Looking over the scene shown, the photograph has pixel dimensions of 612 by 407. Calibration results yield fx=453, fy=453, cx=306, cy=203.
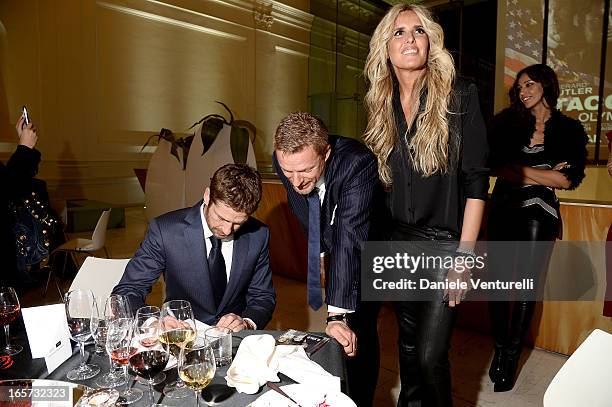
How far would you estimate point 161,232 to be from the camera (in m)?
1.69


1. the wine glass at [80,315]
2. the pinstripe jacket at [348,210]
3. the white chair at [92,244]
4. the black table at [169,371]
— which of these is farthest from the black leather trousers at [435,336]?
the white chair at [92,244]

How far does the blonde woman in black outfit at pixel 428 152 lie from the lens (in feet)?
4.91

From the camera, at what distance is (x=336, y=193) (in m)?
1.60

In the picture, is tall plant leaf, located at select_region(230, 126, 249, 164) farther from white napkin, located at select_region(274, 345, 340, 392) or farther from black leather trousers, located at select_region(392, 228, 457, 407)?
white napkin, located at select_region(274, 345, 340, 392)

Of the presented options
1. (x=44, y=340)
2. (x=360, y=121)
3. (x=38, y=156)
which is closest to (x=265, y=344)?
(x=44, y=340)

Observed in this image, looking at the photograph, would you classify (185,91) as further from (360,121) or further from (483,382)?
(483,382)

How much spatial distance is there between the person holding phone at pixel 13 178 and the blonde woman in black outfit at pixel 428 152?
2.10 m

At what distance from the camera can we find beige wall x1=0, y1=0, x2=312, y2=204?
6305mm

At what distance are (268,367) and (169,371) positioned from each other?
241mm

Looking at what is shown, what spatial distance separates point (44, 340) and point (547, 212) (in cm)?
212

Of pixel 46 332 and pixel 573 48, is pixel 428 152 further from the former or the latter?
pixel 573 48

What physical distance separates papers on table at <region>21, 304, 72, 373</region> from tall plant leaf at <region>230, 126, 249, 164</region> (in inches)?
87.6

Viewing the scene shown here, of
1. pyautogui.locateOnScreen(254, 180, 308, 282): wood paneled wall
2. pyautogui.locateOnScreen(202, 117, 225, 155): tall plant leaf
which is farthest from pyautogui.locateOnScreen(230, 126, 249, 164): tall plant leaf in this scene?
pyautogui.locateOnScreen(254, 180, 308, 282): wood paneled wall

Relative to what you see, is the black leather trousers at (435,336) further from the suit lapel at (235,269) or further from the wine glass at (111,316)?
the wine glass at (111,316)
